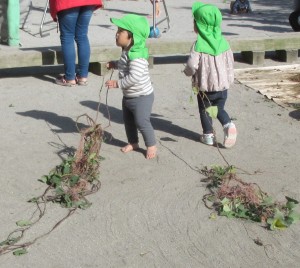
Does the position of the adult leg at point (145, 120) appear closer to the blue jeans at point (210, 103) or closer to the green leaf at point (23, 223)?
the blue jeans at point (210, 103)

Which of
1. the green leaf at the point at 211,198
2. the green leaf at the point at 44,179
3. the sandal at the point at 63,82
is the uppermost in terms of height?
the sandal at the point at 63,82

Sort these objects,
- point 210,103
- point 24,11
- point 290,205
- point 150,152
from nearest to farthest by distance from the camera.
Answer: point 290,205, point 150,152, point 210,103, point 24,11

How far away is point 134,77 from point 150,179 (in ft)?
2.80

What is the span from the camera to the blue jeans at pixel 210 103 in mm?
6281

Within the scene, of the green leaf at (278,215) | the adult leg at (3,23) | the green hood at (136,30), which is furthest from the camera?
the adult leg at (3,23)

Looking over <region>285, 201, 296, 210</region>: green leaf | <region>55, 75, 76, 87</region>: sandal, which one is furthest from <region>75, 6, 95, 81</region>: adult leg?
<region>285, 201, 296, 210</region>: green leaf

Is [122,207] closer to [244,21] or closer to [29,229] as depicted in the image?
[29,229]

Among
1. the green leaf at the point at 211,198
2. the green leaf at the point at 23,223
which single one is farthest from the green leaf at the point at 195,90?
the green leaf at the point at 23,223

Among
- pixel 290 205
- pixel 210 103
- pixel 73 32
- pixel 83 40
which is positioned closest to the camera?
pixel 290 205

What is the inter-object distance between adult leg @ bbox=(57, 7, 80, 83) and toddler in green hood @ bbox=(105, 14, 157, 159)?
203cm

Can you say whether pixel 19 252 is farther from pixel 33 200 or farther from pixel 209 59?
pixel 209 59

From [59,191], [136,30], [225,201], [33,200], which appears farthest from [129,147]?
[225,201]

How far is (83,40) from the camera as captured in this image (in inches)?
323

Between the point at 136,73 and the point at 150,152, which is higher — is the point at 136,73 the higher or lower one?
the higher one
